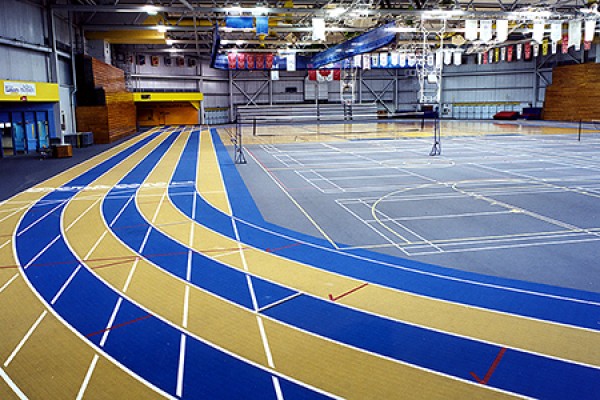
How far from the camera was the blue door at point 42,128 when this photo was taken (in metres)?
24.2

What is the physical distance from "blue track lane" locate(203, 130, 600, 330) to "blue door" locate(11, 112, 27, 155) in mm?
19085

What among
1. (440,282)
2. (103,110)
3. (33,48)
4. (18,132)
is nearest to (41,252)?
(440,282)

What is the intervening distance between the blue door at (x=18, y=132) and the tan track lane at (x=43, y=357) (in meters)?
19.3

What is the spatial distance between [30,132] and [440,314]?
936 inches

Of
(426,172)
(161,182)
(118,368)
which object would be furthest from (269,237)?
(426,172)

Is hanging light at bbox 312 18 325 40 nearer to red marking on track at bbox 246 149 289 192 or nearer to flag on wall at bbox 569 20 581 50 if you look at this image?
red marking on track at bbox 246 149 289 192

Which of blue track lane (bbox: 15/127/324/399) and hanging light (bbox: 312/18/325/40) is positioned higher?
hanging light (bbox: 312/18/325/40)

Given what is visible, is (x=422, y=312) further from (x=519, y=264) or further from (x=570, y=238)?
(x=570, y=238)

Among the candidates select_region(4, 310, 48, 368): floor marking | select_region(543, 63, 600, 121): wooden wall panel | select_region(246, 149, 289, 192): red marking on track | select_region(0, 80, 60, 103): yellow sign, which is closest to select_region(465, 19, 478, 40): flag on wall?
select_region(246, 149, 289, 192): red marking on track

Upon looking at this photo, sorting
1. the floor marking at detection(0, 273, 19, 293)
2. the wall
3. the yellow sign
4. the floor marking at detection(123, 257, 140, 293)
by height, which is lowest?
the floor marking at detection(0, 273, 19, 293)

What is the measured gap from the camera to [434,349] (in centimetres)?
487

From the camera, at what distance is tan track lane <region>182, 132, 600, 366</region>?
4895 mm

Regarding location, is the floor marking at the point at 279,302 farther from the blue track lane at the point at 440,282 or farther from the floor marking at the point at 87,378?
the floor marking at the point at 87,378

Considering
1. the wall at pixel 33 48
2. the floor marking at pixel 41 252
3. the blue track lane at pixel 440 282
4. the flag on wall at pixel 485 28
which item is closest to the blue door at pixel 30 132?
the wall at pixel 33 48
